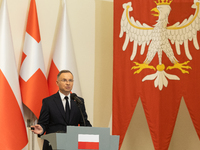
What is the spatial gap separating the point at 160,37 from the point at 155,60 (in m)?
0.35

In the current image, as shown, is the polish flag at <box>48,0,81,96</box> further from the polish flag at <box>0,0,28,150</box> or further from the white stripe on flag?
the white stripe on flag

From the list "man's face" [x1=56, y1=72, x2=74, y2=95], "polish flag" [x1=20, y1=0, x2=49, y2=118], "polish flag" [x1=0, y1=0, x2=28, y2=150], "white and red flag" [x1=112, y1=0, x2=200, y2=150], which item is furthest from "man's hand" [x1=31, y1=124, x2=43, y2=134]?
"white and red flag" [x1=112, y1=0, x2=200, y2=150]

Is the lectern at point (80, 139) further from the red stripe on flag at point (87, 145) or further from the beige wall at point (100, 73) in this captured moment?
the beige wall at point (100, 73)

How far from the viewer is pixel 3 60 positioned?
414 cm

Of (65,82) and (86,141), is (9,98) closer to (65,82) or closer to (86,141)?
(65,82)

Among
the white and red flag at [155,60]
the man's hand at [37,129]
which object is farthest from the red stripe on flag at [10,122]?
the white and red flag at [155,60]

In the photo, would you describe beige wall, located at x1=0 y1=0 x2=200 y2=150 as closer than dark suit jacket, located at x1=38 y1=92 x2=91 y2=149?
No

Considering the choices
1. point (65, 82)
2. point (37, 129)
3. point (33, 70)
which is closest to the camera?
point (37, 129)

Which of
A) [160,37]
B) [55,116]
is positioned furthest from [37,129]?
[160,37]

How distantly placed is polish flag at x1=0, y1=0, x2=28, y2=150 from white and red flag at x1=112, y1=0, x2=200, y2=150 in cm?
145

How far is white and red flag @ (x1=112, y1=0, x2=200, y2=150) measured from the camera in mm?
4867

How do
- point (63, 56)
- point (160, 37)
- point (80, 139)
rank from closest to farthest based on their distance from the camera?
point (80, 139)
point (63, 56)
point (160, 37)

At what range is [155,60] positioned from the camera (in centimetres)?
495

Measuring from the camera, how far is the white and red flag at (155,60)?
487 centimetres
